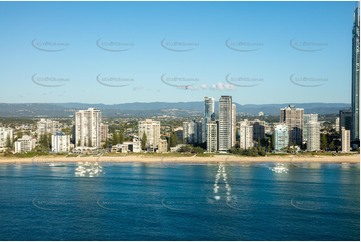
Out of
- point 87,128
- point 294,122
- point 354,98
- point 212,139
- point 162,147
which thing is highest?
point 354,98

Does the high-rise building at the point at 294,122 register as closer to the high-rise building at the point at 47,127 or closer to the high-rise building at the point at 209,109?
the high-rise building at the point at 209,109

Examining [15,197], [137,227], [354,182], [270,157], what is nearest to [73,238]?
[137,227]

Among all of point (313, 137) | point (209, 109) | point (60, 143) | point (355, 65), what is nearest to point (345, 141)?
point (313, 137)

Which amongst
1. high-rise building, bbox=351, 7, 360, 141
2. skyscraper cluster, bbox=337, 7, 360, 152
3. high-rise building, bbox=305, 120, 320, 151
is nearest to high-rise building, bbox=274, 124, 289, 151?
high-rise building, bbox=305, 120, 320, 151

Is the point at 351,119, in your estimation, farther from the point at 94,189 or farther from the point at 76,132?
the point at 94,189

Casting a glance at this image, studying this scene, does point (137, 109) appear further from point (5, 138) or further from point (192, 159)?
point (192, 159)

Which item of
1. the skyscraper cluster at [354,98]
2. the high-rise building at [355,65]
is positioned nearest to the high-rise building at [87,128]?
the skyscraper cluster at [354,98]
